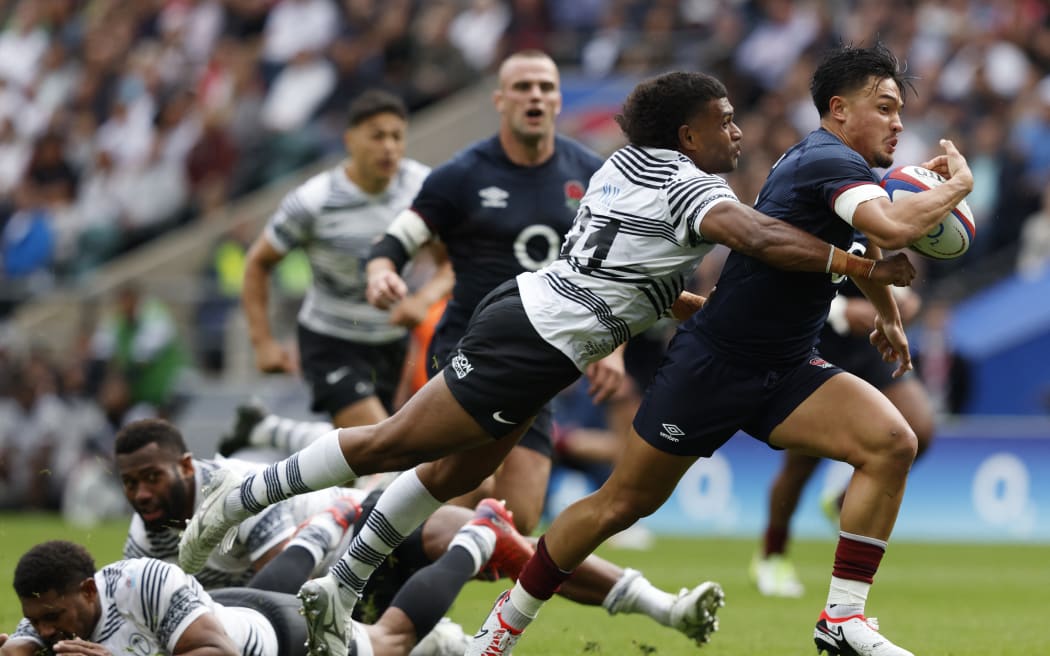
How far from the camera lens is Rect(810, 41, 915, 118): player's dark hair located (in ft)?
22.6

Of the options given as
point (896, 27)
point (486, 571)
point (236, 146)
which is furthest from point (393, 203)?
point (236, 146)

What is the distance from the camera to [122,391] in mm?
19188

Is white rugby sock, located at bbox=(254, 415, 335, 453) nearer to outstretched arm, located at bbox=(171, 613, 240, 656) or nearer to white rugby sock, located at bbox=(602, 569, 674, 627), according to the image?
white rugby sock, located at bbox=(602, 569, 674, 627)

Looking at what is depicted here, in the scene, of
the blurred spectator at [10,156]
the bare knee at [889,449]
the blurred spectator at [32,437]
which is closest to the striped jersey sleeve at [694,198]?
the bare knee at [889,449]

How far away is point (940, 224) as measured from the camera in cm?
653

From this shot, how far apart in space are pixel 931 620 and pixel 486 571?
3.08 meters

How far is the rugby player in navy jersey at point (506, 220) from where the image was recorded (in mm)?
8773

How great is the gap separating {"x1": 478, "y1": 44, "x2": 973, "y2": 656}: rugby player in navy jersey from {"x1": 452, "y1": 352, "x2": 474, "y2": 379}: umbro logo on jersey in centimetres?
75

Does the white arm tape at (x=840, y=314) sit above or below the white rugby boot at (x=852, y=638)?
above

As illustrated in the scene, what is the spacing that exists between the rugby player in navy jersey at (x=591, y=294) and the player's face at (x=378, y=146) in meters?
3.98

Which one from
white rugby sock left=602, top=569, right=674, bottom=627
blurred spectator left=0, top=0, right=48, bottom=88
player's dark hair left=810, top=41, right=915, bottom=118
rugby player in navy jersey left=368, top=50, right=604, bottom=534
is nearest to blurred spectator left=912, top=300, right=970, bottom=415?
rugby player in navy jersey left=368, top=50, right=604, bottom=534

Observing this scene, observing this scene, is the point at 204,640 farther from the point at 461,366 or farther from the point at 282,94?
the point at 282,94

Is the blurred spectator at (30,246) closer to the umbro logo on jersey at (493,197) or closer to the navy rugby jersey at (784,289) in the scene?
the umbro logo on jersey at (493,197)

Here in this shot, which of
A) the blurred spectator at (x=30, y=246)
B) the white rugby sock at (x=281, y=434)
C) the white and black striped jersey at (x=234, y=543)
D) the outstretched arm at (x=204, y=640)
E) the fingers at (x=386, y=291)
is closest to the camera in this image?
the outstretched arm at (x=204, y=640)
